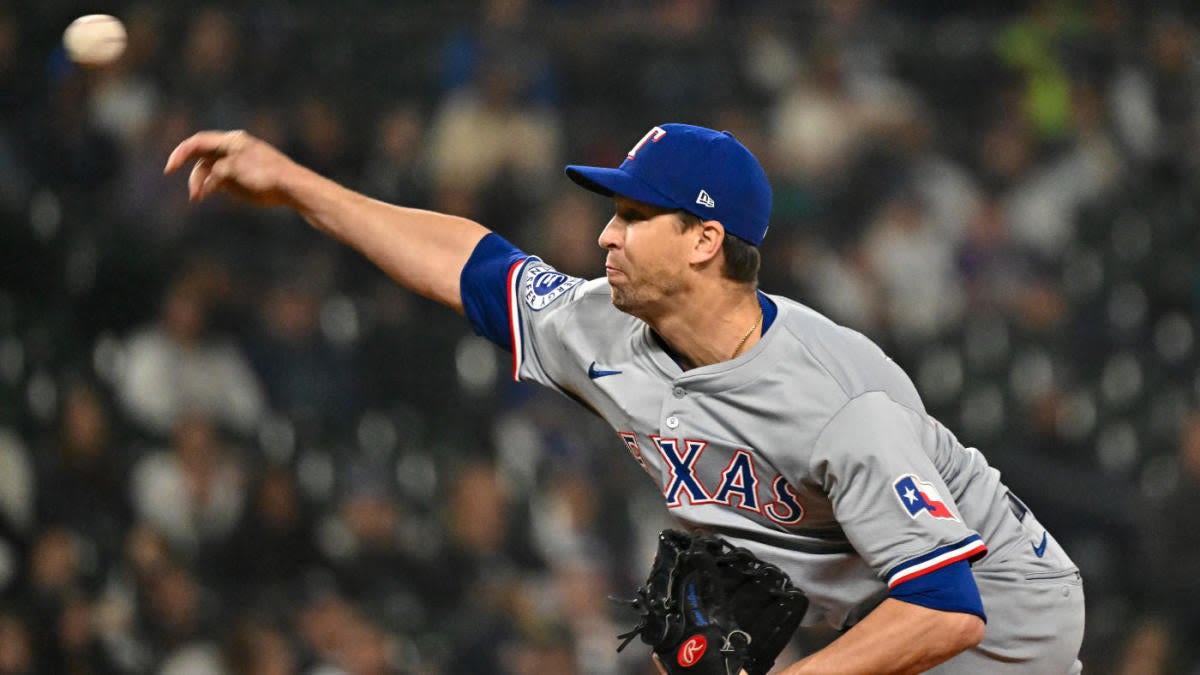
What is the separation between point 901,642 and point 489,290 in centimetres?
117

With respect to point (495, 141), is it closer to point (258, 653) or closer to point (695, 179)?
point (258, 653)

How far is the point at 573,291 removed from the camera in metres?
3.27

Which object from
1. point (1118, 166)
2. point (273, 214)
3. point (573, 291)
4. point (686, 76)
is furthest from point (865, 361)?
point (1118, 166)

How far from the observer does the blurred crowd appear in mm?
6418

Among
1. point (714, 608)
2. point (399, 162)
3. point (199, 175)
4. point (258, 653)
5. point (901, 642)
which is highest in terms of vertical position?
point (199, 175)

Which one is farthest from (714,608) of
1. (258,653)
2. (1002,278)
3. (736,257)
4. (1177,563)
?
(1002,278)

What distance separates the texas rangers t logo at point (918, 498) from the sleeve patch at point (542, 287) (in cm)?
87

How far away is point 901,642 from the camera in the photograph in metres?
2.67

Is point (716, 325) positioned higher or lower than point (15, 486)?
higher

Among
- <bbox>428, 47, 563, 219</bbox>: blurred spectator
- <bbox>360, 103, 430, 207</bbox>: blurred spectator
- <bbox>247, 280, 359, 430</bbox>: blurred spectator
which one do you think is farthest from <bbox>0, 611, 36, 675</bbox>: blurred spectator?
<bbox>428, 47, 563, 219</bbox>: blurred spectator

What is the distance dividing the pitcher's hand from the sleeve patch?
54cm

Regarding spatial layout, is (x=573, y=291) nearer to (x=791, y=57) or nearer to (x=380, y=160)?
(x=380, y=160)

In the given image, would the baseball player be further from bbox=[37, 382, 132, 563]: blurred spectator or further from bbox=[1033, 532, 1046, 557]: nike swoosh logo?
bbox=[37, 382, 132, 563]: blurred spectator

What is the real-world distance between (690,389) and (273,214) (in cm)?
456
